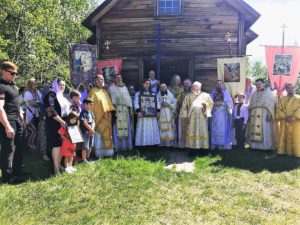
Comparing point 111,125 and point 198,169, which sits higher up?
point 111,125

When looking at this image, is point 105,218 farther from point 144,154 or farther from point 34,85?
point 34,85

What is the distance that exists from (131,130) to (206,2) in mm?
5373

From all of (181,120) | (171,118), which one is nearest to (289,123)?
(181,120)

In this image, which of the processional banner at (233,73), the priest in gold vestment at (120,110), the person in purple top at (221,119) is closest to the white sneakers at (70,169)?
the priest in gold vestment at (120,110)

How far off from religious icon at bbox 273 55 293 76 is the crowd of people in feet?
3.30

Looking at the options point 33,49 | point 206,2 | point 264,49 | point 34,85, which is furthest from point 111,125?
point 33,49

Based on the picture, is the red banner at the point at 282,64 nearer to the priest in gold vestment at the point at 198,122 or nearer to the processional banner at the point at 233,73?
the processional banner at the point at 233,73

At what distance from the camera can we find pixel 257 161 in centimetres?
834

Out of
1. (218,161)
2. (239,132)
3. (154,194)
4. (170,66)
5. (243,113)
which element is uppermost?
(170,66)

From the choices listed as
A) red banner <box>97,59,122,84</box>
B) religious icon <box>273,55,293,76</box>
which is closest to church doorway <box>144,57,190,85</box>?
red banner <box>97,59,122,84</box>

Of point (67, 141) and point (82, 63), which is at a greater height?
point (82, 63)

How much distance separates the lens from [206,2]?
11.8 metres

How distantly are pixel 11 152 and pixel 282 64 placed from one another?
24.8 ft

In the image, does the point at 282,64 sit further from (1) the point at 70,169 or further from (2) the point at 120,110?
(1) the point at 70,169
